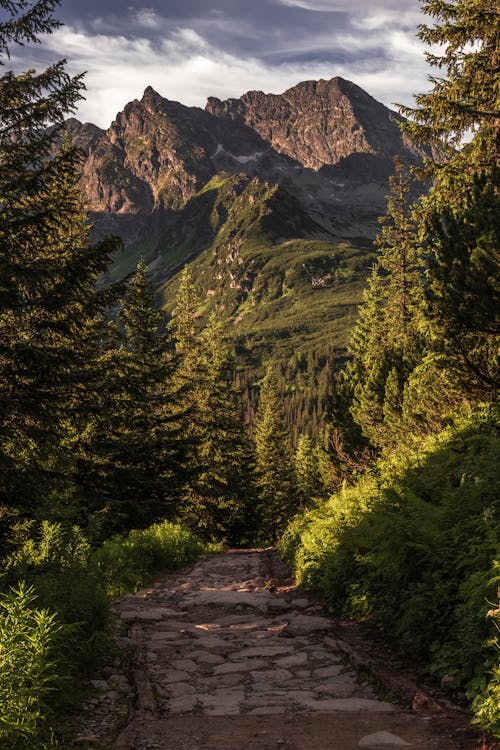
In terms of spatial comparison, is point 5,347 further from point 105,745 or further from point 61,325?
point 105,745

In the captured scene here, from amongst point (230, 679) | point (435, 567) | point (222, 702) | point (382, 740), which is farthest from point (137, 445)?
point (382, 740)

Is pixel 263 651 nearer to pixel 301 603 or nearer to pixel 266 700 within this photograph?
pixel 266 700

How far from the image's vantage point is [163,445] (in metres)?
24.5

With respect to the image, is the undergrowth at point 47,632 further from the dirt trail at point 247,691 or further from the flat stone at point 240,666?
the flat stone at point 240,666

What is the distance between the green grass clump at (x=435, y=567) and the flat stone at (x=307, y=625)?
53 centimetres

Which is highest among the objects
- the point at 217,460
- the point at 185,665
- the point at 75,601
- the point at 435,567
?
the point at 435,567

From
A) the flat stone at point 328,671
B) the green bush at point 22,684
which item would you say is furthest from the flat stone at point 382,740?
the green bush at point 22,684

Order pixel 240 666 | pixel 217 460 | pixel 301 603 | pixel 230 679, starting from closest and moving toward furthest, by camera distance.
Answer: pixel 230 679, pixel 240 666, pixel 301 603, pixel 217 460

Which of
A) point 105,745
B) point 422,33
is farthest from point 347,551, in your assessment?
point 422,33

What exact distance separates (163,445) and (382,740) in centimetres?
2064

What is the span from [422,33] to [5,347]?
14000mm

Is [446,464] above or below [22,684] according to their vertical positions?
above

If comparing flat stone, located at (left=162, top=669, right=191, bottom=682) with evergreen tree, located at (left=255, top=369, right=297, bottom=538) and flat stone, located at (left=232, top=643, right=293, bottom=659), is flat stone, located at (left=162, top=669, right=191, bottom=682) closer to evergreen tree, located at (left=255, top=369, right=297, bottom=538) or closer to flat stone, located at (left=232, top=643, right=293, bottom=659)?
flat stone, located at (left=232, top=643, right=293, bottom=659)

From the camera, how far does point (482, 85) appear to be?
15.2 m
